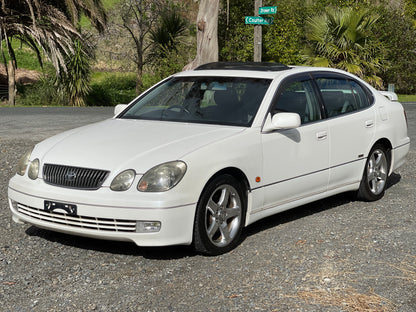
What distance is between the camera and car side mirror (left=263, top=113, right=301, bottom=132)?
6098 mm

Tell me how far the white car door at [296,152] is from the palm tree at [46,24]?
19018 mm

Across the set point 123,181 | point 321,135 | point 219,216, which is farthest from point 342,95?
point 123,181

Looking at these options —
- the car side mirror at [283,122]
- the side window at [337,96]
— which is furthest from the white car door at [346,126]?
the car side mirror at [283,122]

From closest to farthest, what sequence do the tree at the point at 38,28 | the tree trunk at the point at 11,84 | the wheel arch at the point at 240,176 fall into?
the wheel arch at the point at 240,176, the tree at the point at 38,28, the tree trunk at the point at 11,84

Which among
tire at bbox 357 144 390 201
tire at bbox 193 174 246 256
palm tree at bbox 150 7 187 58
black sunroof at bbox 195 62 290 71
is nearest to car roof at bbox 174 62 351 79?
black sunroof at bbox 195 62 290 71

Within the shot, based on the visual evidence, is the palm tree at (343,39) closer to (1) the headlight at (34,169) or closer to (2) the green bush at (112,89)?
(2) the green bush at (112,89)

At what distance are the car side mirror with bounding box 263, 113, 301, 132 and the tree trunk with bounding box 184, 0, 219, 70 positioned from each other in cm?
1391

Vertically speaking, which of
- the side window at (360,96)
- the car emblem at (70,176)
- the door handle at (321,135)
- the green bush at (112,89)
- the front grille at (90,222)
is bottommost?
the green bush at (112,89)

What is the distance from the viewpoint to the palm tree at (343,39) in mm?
25266

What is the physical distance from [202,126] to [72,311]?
227cm

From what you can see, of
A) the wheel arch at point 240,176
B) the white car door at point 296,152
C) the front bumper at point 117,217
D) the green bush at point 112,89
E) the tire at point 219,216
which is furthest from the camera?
the green bush at point 112,89

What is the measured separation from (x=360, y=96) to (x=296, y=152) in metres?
1.70

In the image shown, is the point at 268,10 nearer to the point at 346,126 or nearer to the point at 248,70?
the point at 346,126

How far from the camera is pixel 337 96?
7.36 metres
